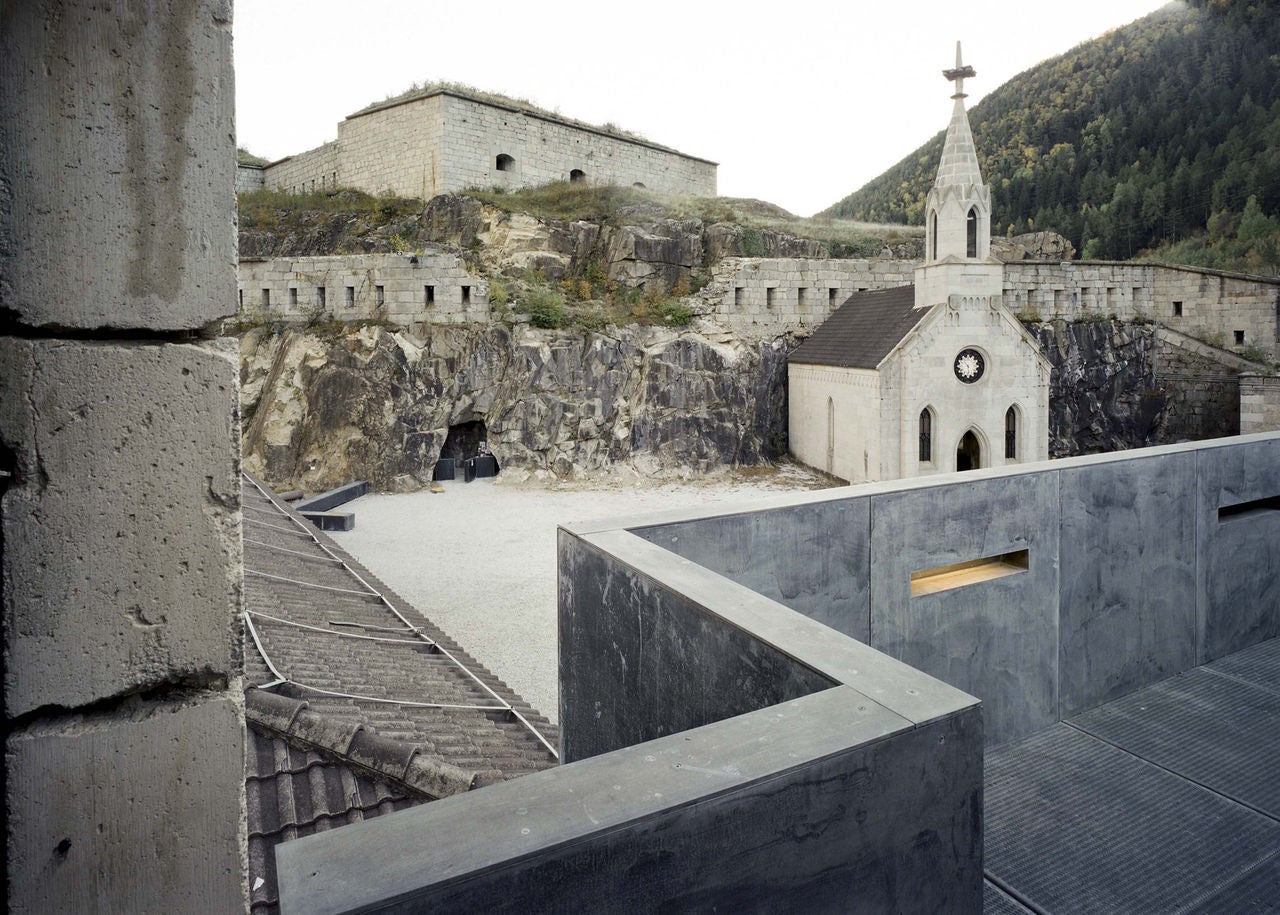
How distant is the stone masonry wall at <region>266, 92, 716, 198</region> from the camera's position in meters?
32.4

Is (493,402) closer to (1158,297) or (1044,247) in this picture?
(1158,297)

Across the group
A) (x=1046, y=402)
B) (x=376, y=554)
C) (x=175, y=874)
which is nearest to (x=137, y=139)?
(x=175, y=874)

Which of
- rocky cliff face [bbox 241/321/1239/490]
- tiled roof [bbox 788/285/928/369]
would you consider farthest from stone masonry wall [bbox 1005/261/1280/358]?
rocky cliff face [bbox 241/321/1239/490]

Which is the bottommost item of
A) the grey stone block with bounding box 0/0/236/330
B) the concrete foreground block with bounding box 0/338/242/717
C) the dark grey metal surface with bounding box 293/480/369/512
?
the dark grey metal surface with bounding box 293/480/369/512

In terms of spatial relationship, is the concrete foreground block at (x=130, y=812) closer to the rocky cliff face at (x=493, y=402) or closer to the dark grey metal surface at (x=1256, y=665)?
the dark grey metal surface at (x=1256, y=665)

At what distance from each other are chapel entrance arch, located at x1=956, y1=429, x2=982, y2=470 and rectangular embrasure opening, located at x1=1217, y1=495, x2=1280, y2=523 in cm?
1779

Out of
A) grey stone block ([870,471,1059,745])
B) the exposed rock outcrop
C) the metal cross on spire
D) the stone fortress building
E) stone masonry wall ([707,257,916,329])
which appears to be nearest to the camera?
grey stone block ([870,471,1059,745])

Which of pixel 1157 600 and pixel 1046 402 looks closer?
pixel 1157 600

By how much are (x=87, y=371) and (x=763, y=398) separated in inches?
1011

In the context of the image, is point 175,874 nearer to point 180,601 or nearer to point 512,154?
point 180,601

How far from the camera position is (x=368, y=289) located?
24.5 metres

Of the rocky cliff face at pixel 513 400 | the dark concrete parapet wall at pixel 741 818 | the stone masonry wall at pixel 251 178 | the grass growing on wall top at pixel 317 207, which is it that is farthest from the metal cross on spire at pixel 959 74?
the stone masonry wall at pixel 251 178

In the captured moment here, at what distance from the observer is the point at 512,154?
34.3 meters

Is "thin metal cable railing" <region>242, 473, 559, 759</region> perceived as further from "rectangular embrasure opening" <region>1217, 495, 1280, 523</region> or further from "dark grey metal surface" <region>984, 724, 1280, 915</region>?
"rectangular embrasure opening" <region>1217, 495, 1280, 523</region>
